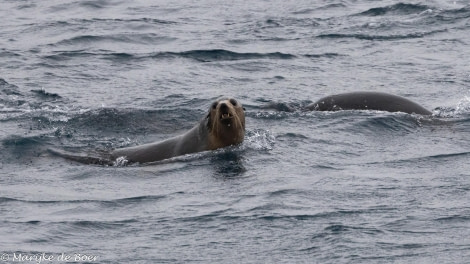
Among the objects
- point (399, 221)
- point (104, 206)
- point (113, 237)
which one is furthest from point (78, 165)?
point (399, 221)

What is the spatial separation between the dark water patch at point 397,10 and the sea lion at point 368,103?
24.3 feet

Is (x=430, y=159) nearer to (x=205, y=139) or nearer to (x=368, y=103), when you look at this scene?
(x=205, y=139)

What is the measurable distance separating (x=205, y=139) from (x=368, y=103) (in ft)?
10.0

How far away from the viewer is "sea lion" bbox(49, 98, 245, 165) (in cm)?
1396

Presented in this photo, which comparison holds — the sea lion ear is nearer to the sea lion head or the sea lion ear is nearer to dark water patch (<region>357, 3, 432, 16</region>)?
the sea lion head

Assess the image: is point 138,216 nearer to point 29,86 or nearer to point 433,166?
point 433,166

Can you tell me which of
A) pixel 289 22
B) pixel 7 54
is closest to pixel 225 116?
pixel 7 54

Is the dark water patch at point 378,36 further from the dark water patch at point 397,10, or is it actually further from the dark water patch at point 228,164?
the dark water patch at point 228,164

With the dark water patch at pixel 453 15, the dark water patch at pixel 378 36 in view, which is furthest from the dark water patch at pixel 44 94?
the dark water patch at pixel 453 15

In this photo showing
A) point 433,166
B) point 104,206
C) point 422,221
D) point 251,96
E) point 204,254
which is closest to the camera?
point 204,254

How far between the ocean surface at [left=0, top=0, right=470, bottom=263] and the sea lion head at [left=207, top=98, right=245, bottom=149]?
0.45 feet

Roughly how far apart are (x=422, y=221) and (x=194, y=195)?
249 centimetres

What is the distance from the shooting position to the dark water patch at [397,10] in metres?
23.5

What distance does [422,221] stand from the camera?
10820 millimetres
